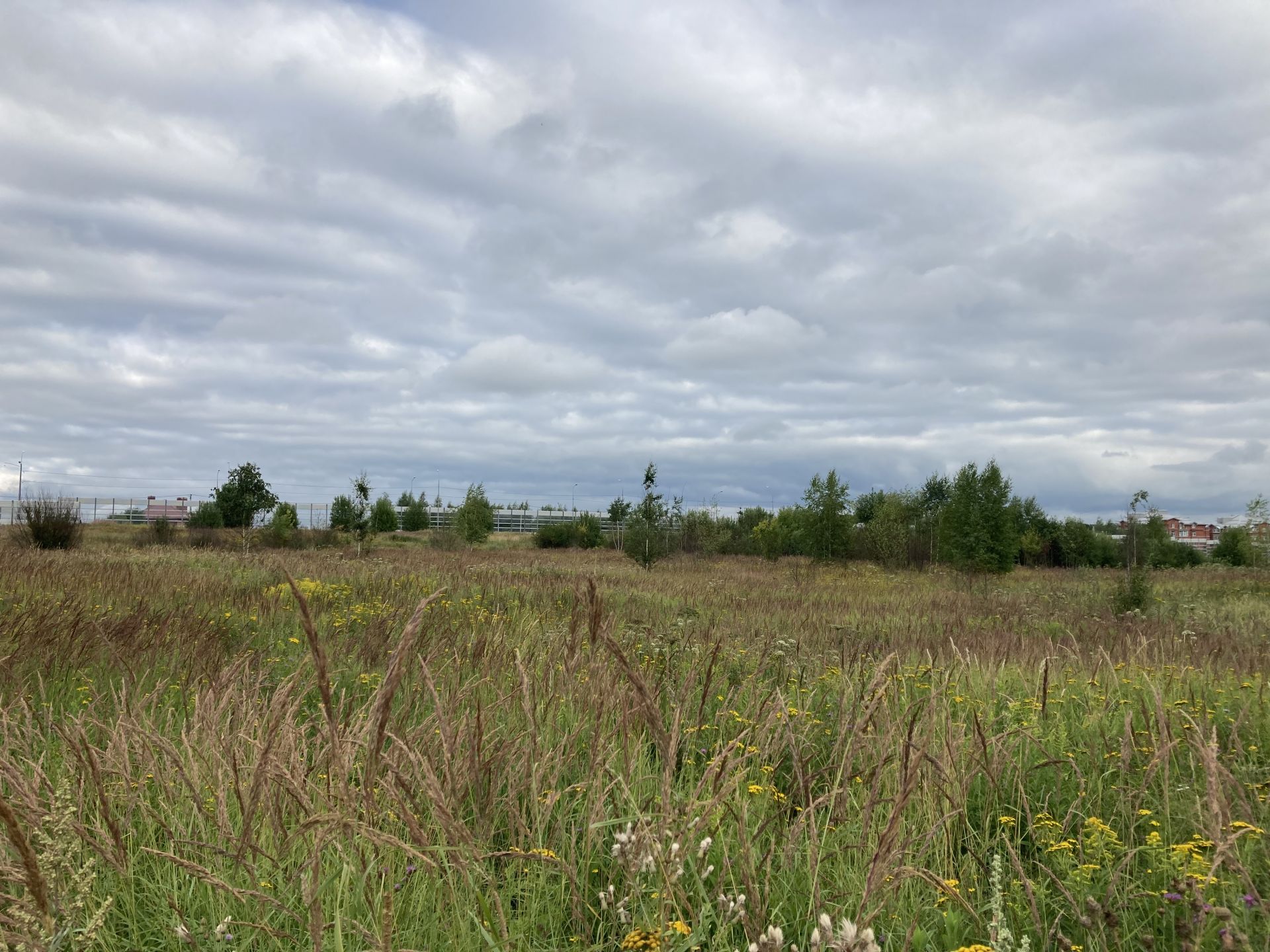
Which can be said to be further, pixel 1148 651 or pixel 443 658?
pixel 1148 651

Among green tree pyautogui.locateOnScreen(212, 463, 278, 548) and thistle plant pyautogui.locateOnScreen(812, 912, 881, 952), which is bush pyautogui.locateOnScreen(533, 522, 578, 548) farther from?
thistle plant pyautogui.locateOnScreen(812, 912, 881, 952)

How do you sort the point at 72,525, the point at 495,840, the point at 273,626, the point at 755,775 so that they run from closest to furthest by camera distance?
the point at 495,840, the point at 755,775, the point at 273,626, the point at 72,525

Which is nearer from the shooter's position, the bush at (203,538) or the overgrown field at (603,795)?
the overgrown field at (603,795)

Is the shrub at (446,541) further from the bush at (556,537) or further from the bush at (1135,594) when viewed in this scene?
the bush at (1135,594)

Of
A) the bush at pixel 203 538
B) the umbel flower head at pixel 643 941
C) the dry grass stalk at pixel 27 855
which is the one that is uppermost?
the dry grass stalk at pixel 27 855

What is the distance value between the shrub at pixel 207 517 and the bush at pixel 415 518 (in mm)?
17869

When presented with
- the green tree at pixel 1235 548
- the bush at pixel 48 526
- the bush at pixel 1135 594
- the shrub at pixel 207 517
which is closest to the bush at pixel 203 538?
the bush at pixel 48 526

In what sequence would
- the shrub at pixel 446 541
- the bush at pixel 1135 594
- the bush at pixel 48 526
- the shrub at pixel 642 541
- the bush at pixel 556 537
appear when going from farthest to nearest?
the bush at pixel 556 537
the shrub at pixel 446 541
the shrub at pixel 642 541
the bush at pixel 48 526
the bush at pixel 1135 594

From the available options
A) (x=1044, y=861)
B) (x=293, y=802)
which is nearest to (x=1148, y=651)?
(x=1044, y=861)

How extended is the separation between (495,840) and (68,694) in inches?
135

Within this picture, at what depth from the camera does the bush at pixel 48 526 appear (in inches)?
834

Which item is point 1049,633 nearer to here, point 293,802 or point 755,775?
point 755,775

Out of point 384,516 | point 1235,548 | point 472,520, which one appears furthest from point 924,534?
point 384,516

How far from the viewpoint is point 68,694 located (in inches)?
182
